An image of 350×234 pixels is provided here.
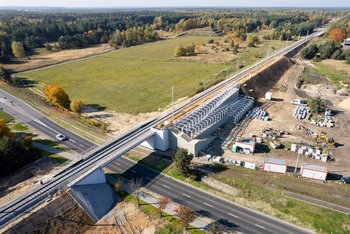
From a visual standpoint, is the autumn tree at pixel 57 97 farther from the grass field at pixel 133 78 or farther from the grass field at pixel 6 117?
the grass field at pixel 6 117

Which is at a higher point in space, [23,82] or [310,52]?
[310,52]

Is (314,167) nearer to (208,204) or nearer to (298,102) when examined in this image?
(208,204)

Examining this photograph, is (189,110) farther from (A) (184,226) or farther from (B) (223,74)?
(B) (223,74)

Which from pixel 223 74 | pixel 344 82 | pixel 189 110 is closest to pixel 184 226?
pixel 189 110

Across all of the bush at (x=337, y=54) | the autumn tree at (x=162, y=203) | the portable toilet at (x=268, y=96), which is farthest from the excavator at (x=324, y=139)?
the bush at (x=337, y=54)

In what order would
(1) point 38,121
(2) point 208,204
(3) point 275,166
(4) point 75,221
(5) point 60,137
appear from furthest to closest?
(1) point 38,121 → (5) point 60,137 → (3) point 275,166 → (2) point 208,204 → (4) point 75,221

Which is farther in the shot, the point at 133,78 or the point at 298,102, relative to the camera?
the point at 133,78

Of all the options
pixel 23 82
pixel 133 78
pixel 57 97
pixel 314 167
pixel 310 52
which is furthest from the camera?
pixel 310 52

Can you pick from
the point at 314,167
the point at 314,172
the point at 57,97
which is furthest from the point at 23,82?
the point at 314,172
